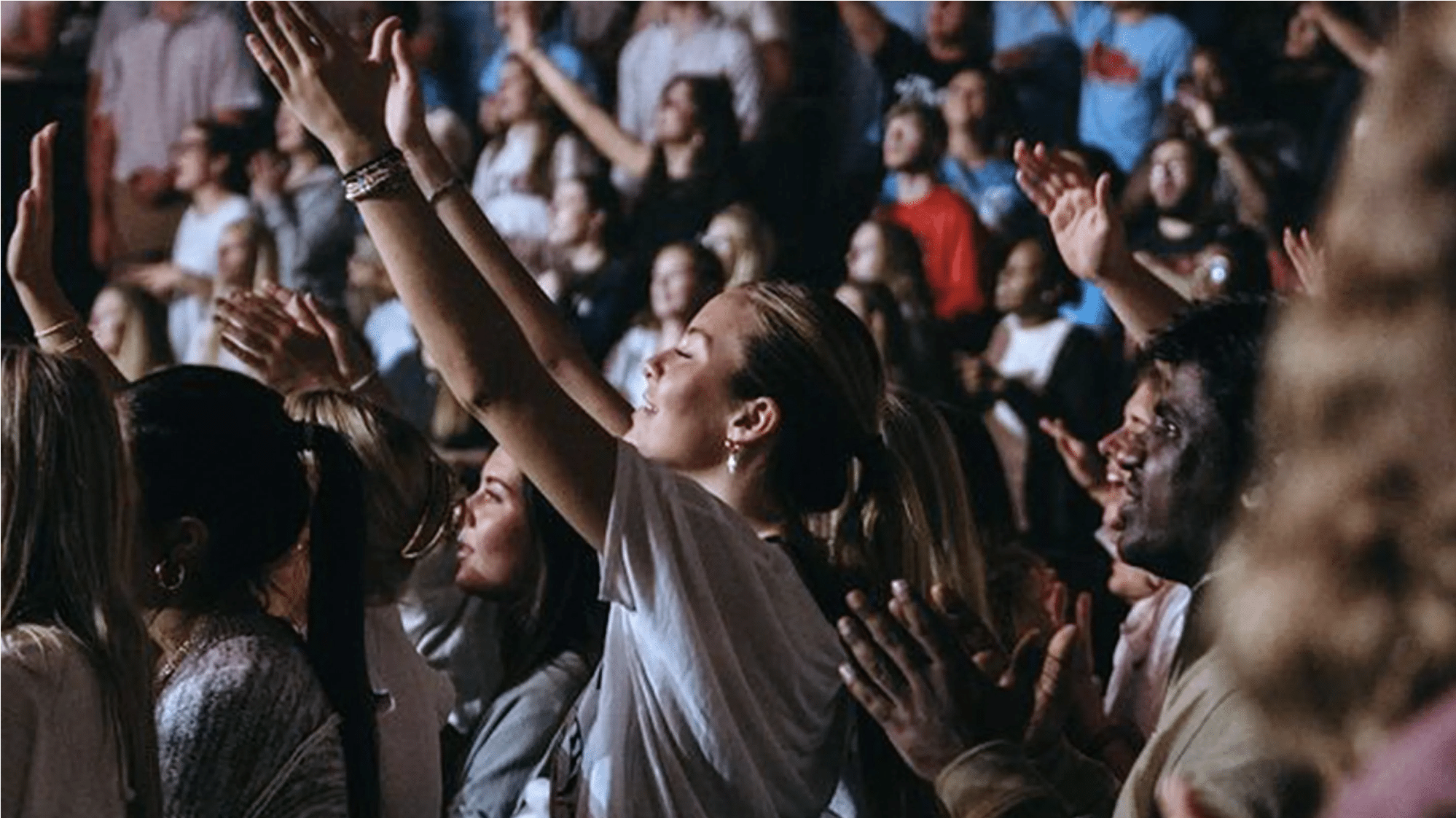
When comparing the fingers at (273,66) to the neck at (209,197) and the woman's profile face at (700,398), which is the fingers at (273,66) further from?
the neck at (209,197)

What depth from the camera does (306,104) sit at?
3172 millimetres

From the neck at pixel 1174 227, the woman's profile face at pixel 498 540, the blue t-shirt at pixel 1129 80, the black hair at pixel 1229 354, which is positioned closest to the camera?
the black hair at pixel 1229 354

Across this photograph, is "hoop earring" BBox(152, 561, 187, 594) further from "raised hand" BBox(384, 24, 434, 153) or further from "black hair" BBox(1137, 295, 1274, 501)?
"black hair" BBox(1137, 295, 1274, 501)

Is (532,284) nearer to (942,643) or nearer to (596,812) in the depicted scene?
(596,812)

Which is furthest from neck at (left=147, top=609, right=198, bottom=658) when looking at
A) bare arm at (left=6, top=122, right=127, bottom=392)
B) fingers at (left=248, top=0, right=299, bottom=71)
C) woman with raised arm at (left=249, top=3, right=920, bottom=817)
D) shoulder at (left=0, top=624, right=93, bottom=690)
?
bare arm at (left=6, top=122, right=127, bottom=392)

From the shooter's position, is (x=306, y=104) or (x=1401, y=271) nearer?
(x=1401, y=271)

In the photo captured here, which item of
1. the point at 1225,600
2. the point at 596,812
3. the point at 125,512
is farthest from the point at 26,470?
the point at 1225,600

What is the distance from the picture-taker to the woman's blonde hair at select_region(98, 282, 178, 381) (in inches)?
369

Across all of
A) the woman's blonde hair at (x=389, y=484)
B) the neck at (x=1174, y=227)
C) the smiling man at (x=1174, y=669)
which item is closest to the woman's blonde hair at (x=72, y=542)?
the woman's blonde hair at (x=389, y=484)

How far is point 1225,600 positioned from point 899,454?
2934 millimetres

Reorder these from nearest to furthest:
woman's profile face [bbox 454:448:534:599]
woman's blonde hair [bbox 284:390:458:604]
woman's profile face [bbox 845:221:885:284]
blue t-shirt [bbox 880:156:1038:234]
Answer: woman's blonde hair [bbox 284:390:458:604]
woman's profile face [bbox 454:448:534:599]
blue t-shirt [bbox 880:156:1038:234]
woman's profile face [bbox 845:221:885:284]

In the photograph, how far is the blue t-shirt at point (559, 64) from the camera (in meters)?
9.20

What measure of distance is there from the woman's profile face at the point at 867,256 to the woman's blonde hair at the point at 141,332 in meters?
2.33

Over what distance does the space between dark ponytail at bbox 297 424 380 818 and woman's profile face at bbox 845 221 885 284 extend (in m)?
4.81
